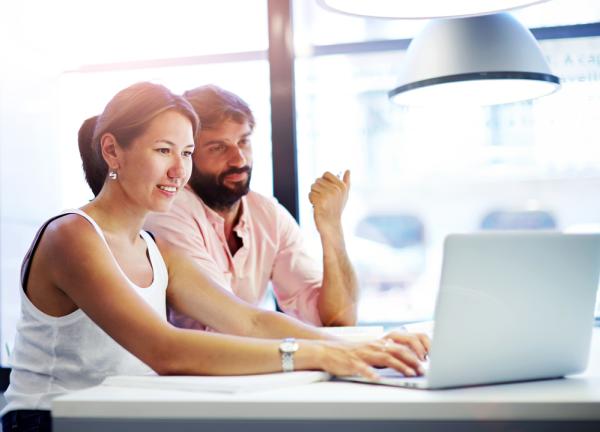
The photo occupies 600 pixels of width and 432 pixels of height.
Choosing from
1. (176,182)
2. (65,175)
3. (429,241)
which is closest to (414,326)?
(176,182)

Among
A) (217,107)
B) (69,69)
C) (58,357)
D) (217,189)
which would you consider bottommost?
(58,357)

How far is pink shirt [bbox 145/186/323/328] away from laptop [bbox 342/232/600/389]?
1.32 metres

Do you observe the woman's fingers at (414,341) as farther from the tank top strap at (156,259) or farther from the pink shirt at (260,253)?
the pink shirt at (260,253)

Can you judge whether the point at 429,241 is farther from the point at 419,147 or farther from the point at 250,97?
the point at 250,97

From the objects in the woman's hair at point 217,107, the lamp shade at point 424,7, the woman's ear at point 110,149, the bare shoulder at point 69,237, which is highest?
the lamp shade at point 424,7

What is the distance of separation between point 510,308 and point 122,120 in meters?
1.23

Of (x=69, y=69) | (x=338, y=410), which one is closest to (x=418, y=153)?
(x=69, y=69)

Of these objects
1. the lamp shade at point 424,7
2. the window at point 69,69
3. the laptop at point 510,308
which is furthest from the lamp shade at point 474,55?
the laptop at point 510,308

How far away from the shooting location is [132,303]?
1293 mm

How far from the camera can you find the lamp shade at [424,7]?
5.25ft

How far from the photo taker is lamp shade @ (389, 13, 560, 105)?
237 centimetres

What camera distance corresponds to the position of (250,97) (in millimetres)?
3156

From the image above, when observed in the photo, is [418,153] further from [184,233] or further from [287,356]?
[287,356]

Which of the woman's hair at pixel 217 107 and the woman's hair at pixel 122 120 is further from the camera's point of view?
the woman's hair at pixel 217 107
